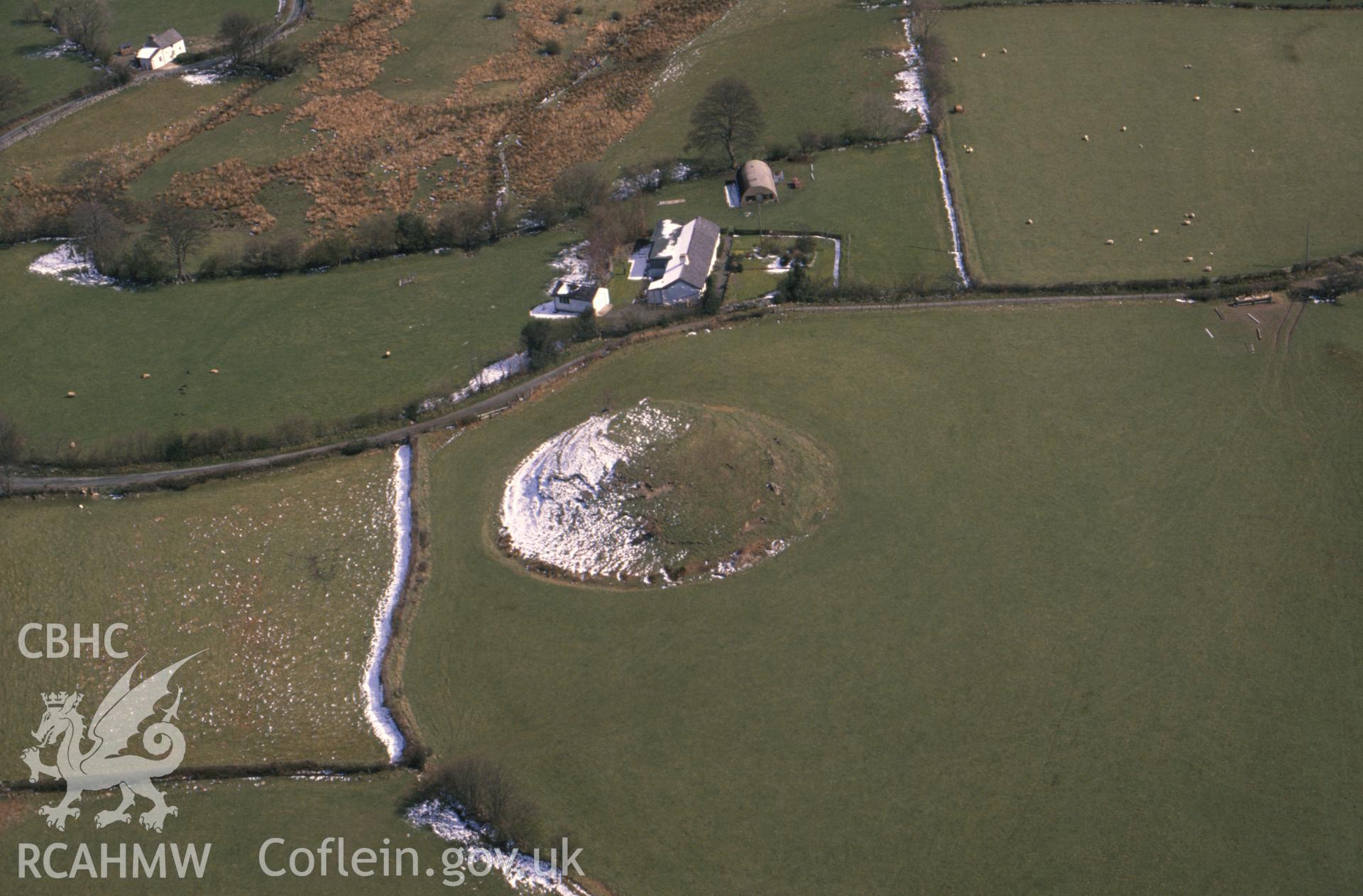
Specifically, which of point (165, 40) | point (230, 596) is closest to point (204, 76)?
point (165, 40)

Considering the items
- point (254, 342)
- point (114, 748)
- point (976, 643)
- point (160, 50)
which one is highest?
point (160, 50)

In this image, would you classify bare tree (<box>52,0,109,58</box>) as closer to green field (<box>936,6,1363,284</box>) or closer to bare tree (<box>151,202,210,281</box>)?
bare tree (<box>151,202,210,281</box>)

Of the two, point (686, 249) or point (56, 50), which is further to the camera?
point (56, 50)

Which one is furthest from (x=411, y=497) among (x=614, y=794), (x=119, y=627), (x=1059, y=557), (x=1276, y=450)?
(x=1276, y=450)

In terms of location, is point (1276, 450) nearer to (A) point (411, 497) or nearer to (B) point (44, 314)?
(A) point (411, 497)

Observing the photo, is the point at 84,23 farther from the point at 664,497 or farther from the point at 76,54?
the point at 664,497

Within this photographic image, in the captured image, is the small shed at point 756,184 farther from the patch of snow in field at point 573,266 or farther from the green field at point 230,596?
the green field at point 230,596

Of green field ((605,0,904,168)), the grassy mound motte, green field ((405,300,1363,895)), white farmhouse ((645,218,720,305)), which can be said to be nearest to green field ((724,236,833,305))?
white farmhouse ((645,218,720,305))
